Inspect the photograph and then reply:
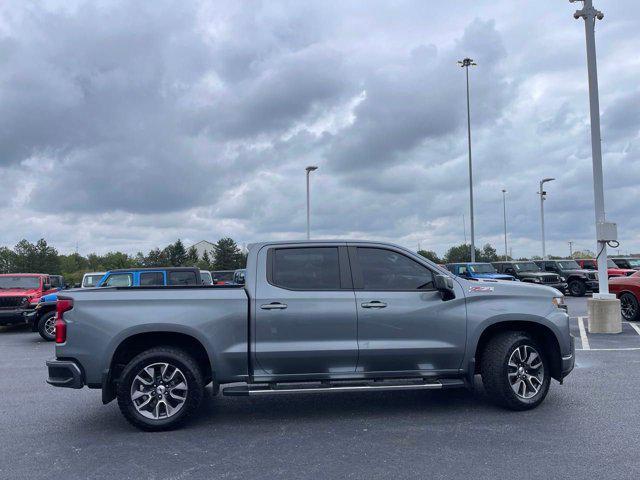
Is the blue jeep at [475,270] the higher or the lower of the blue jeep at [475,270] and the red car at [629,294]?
the higher

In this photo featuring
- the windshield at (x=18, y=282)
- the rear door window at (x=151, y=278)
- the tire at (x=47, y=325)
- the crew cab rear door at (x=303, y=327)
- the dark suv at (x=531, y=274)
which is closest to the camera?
the crew cab rear door at (x=303, y=327)

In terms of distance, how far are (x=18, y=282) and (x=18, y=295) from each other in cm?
100

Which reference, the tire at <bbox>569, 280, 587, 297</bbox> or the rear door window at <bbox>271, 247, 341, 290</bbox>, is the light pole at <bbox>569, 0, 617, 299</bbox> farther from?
the tire at <bbox>569, 280, 587, 297</bbox>

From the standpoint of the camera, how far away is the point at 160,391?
5816 mm

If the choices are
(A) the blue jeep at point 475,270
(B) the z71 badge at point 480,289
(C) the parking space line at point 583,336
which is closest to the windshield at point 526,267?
(A) the blue jeep at point 475,270

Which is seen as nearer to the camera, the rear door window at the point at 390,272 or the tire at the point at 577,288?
the rear door window at the point at 390,272

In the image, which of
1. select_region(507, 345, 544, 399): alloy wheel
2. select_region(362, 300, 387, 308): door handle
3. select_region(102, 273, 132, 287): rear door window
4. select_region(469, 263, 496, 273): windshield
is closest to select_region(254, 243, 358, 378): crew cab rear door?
select_region(362, 300, 387, 308): door handle

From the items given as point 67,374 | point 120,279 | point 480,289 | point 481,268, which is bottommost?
point 67,374

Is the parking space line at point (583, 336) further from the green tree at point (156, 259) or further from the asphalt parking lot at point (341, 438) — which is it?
the green tree at point (156, 259)

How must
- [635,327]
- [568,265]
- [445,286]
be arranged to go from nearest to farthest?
1. [445,286]
2. [635,327]
3. [568,265]

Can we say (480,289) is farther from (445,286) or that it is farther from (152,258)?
(152,258)

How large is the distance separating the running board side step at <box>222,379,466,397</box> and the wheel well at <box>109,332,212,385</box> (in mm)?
468

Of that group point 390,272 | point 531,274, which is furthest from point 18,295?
point 531,274

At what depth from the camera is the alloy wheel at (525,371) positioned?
6262 mm
